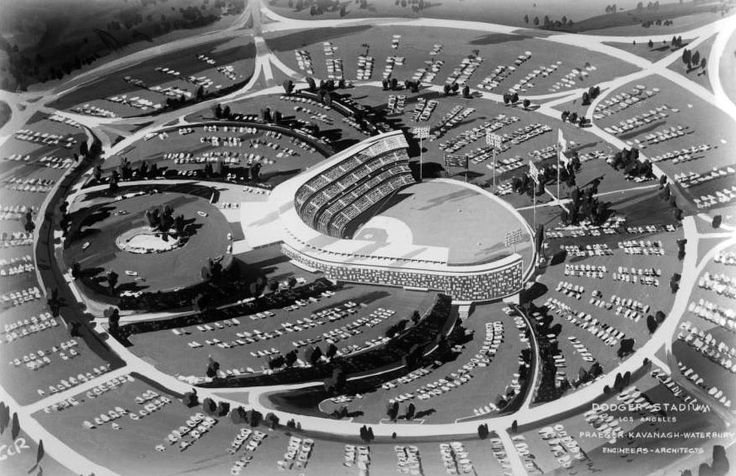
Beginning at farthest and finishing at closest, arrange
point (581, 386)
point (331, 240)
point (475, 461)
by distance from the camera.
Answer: point (331, 240), point (581, 386), point (475, 461)

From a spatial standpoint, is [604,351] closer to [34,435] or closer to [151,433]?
[151,433]

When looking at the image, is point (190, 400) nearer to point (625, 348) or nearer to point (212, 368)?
point (212, 368)

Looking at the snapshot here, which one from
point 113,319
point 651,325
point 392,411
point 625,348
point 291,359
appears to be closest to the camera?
point 392,411

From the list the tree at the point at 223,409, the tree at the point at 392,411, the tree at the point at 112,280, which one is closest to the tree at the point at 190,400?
the tree at the point at 223,409

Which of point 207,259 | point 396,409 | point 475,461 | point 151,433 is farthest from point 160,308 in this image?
point 475,461

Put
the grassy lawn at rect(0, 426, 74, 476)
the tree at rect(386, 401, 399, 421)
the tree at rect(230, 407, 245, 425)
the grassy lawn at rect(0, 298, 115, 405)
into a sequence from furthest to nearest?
the grassy lawn at rect(0, 298, 115, 405), the tree at rect(230, 407, 245, 425), the tree at rect(386, 401, 399, 421), the grassy lawn at rect(0, 426, 74, 476)

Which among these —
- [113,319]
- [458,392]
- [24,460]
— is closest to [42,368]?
[113,319]

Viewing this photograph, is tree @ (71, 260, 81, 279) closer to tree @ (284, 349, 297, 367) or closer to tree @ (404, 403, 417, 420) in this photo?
tree @ (284, 349, 297, 367)

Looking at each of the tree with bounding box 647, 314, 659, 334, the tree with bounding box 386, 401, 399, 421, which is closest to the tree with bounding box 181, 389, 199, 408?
the tree with bounding box 386, 401, 399, 421

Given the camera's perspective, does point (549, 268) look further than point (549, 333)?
Yes

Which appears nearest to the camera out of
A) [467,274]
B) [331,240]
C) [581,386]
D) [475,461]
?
[475,461]

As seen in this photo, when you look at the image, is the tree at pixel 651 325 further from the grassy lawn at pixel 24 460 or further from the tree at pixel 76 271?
the tree at pixel 76 271
